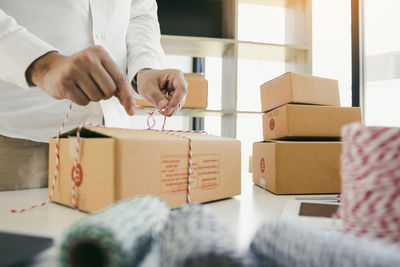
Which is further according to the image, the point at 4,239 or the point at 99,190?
the point at 99,190

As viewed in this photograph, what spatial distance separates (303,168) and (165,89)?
0.48m

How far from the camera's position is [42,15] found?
83 cm

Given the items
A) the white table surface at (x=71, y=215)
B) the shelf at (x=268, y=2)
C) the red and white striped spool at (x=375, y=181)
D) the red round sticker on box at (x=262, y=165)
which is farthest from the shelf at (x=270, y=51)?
the red and white striped spool at (x=375, y=181)

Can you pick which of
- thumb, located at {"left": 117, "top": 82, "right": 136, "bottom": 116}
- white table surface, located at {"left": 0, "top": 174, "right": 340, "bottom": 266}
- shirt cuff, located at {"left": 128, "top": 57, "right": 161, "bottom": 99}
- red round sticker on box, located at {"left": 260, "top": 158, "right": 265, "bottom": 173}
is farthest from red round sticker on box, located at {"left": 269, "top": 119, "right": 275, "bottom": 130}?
thumb, located at {"left": 117, "top": 82, "right": 136, "bottom": 116}

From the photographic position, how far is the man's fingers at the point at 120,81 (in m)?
0.60

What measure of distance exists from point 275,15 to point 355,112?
78.3 inches

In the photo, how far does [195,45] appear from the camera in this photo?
2.07 m

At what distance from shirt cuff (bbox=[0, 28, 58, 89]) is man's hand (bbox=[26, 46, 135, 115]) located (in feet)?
0.04

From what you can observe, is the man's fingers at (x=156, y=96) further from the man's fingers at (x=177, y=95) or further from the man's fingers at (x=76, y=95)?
the man's fingers at (x=76, y=95)

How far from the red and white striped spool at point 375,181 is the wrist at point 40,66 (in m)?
0.56

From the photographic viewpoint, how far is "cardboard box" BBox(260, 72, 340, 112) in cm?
97

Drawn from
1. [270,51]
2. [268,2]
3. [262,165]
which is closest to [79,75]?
[262,165]

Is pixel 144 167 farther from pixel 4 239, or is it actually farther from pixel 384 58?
pixel 384 58

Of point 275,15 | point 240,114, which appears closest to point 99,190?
point 240,114
